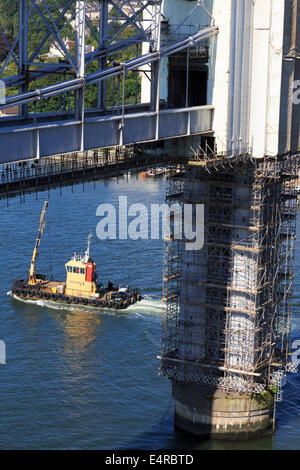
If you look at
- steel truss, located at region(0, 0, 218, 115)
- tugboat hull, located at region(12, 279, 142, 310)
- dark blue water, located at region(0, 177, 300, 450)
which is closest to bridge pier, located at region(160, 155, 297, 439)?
dark blue water, located at region(0, 177, 300, 450)

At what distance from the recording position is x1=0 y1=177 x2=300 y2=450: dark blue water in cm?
3691

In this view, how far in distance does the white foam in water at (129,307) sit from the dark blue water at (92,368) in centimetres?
10

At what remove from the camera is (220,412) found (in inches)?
1452

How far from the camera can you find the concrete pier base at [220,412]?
121 ft

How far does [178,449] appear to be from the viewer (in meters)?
36.3

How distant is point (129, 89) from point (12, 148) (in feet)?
226

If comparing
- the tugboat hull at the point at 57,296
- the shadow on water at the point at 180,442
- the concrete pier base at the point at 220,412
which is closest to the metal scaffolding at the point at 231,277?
the concrete pier base at the point at 220,412

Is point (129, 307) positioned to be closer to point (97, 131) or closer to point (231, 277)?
point (231, 277)

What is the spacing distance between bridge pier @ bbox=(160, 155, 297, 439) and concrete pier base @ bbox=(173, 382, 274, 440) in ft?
0.12

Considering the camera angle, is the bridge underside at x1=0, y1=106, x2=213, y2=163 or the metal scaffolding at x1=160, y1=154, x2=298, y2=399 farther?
the metal scaffolding at x1=160, y1=154, x2=298, y2=399

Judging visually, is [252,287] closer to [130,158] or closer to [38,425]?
[130,158]

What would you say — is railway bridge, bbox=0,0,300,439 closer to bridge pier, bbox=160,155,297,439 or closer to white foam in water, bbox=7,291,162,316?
bridge pier, bbox=160,155,297,439

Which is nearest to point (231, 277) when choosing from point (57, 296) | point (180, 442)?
point (180, 442)
